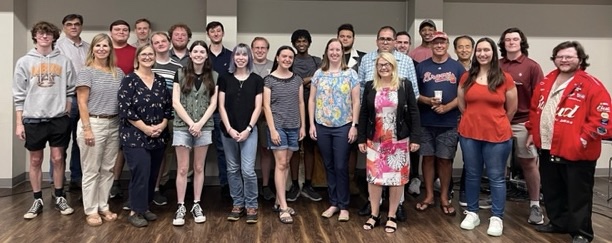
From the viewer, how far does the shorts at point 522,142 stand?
3.93 m

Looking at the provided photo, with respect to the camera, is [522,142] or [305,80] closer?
[522,142]

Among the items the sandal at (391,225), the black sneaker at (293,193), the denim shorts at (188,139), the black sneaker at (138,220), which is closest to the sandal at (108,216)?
the black sneaker at (138,220)

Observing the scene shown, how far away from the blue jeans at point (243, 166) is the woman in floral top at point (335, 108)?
51 centimetres

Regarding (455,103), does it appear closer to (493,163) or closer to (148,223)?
(493,163)

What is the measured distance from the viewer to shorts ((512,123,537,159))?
393 cm

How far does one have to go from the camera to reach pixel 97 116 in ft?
11.9

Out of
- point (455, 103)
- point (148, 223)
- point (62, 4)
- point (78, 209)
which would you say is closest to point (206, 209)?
point (148, 223)

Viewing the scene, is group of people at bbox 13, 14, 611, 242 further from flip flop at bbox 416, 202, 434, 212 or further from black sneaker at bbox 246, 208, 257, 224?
flip flop at bbox 416, 202, 434, 212

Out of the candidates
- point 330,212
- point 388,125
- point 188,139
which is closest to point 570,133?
point 388,125

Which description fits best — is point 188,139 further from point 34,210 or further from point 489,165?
point 489,165

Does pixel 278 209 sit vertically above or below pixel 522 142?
below

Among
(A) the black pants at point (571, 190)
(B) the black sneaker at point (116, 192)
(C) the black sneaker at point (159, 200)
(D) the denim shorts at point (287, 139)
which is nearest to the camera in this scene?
(A) the black pants at point (571, 190)

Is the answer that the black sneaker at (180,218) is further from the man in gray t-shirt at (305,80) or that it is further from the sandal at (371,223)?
the sandal at (371,223)

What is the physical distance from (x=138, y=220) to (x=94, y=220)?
35 cm
